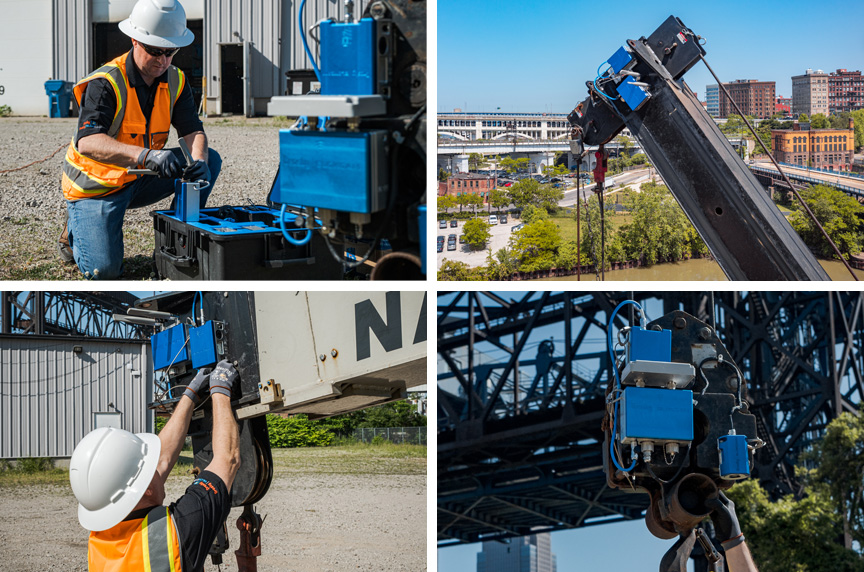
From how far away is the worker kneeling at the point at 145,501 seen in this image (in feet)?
12.2

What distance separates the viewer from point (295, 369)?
4.33m

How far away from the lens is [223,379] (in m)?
4.55

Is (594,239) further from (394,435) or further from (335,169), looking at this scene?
(335,169)

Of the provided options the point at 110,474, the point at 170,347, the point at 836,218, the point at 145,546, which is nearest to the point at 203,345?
the point at 170,347

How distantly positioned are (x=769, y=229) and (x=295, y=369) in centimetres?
288

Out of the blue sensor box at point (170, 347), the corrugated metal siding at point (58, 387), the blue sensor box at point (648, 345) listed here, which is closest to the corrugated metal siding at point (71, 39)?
the corrugated metal siding at point (58, 387)

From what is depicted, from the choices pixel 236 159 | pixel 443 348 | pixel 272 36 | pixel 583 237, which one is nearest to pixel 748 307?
pixel 443 348

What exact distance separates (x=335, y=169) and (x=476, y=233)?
Answer: 5.60 m

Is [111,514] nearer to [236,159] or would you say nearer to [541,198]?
[236,159]

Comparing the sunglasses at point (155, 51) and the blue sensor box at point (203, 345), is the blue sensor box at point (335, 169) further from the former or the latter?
the sunglasses at point (155, 51)

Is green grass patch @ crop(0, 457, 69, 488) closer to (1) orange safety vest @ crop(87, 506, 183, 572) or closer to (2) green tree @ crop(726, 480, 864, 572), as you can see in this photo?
(1) orange safety vest @ crop(87, 506, 183, 572)

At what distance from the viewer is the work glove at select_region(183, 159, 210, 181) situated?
16.7ft

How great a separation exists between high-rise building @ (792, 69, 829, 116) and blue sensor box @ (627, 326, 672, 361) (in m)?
8.34

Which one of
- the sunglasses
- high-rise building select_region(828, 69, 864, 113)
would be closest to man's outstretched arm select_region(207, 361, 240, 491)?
the sunglasses
